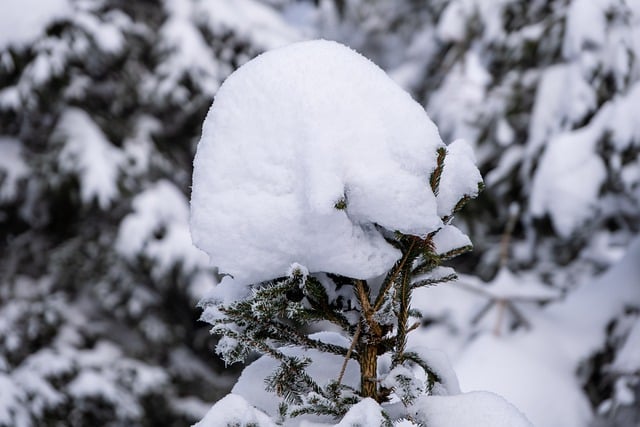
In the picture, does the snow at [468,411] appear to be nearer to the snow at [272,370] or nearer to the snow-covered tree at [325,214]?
the snow-covered tree at [325,214]

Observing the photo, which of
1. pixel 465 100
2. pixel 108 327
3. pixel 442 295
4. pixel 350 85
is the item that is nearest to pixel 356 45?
pixel 465 100

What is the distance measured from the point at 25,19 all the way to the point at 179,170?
82.4 inches

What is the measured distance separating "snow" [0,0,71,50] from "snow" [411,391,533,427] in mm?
4737

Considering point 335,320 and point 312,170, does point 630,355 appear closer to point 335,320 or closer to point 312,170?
point 335,320

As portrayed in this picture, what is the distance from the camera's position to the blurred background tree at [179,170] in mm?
2963

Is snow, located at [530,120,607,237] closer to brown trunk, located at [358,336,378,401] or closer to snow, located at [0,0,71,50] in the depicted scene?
brown trunk, located at [358,336,378,401]

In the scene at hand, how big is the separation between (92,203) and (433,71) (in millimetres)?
3329

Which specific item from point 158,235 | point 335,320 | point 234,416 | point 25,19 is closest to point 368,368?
point 335,320

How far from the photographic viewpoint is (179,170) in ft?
20.0

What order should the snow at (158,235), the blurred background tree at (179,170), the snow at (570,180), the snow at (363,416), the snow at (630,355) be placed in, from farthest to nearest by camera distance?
the snow at (158,235) < the blurred background tree at (179,170) < the snow at (570,180) < the snow at (630,355) < the snow at (363,416)

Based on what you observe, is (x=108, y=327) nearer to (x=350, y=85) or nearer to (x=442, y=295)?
(x=442, y=295)

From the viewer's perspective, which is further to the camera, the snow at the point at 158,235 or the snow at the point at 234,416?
the snow at the point at 158,235

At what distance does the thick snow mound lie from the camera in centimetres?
83

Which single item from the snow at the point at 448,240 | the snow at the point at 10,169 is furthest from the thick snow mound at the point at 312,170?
the snow at the point at 10,169
